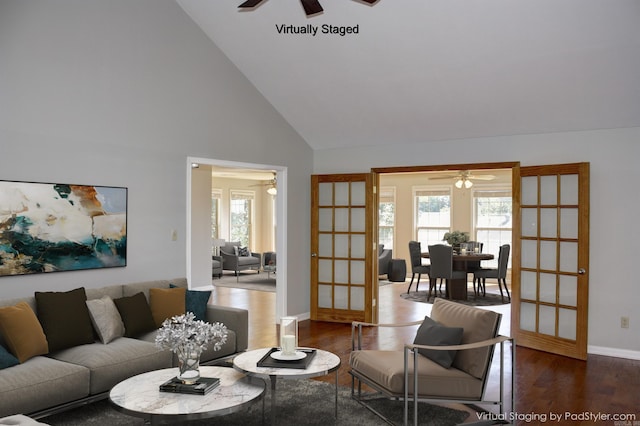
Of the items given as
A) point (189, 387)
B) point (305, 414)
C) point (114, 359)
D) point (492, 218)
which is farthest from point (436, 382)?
point (492, 218)

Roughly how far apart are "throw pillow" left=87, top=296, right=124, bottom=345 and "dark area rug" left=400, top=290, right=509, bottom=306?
537 cm

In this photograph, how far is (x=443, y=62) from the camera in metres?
5.06

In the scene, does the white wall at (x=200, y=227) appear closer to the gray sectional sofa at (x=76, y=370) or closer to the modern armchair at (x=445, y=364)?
the gray sectional sofa at (x=76, y=370)

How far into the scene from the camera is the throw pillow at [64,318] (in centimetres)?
378

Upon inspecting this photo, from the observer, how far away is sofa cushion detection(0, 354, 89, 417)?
309 centimetres

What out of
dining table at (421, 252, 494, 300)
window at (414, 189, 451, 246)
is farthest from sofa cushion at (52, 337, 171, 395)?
window at (414, 189, 451, 246)

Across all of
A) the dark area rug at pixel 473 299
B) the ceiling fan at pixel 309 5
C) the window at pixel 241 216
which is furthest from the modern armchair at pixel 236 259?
the ceiling fan at pixel 309 5

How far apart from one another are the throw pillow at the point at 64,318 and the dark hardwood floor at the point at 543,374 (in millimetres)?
1963

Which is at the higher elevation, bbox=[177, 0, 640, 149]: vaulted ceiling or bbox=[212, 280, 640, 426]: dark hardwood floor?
bbox=[177, 0, 640, 149]: vaulted ceiling

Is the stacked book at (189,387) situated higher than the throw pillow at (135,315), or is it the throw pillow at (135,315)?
the throw pillow at (135,315)

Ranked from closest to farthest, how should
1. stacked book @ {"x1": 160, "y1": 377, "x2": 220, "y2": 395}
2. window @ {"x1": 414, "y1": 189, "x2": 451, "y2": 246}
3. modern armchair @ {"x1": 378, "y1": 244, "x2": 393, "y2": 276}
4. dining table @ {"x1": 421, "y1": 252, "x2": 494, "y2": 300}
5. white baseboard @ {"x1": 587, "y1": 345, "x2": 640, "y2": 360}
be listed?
stacked book @ {"x1": 160, "y1": 377, "x2": 220, "y2": 395}, white baseboard @ {"x1": 587, "y1": 345, "x2": 640, "y2": 360}, dining table @ {"x1": 421, "y1": 252, "x2": 494, "y2": 300}, modern armchair @ {"x1": 378, "y1": 244, "x2": 393, "y2": 276}, window @ {"x1": 414, "y1": 189, "x2": 451, "y2": 246}

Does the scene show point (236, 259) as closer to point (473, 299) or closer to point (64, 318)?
point (473, 299)

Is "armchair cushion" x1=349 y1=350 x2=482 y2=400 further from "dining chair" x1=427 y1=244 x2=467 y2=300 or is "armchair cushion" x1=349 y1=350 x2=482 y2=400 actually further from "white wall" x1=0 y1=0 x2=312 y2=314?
"dining chair" x1=427 y1=244 x2=467 y2=300

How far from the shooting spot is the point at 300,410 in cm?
373
